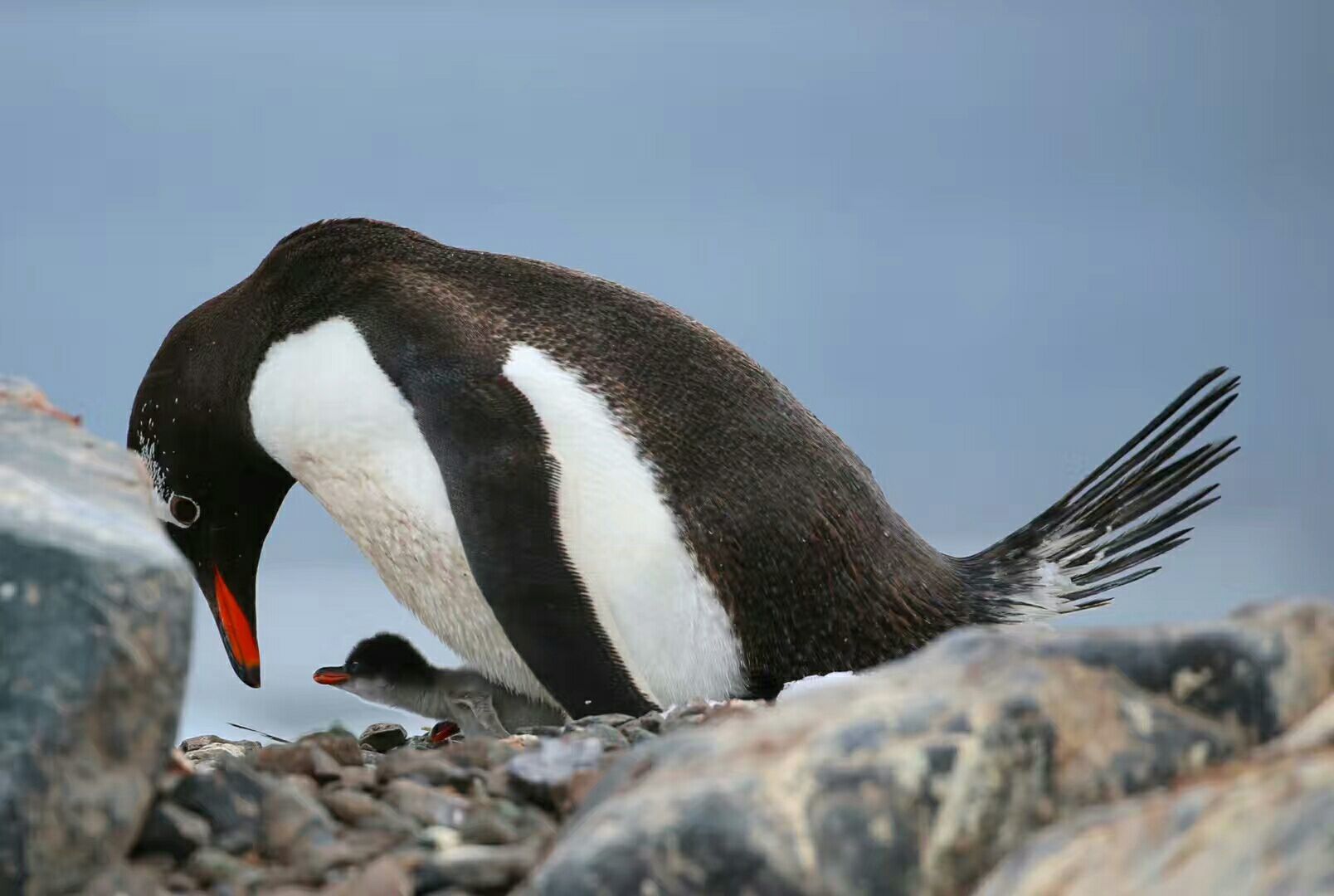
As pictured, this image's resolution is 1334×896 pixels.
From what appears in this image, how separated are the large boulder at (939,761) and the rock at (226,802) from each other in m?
0.52

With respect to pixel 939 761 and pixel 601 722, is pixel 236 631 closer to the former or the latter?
pixel 601 722

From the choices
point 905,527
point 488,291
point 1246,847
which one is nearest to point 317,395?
point 488,291

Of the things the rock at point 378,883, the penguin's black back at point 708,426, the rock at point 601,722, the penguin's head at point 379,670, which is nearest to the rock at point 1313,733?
the rock at point 378,883

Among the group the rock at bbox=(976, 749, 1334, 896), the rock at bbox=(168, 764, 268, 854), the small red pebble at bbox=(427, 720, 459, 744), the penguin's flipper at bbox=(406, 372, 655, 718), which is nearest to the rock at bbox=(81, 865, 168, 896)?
the rock at bbox=(168, 764, 268, 854)

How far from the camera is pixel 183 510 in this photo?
4.41 metres

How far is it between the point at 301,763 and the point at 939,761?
111 centimetres

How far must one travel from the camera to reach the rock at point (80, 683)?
181 centimetres

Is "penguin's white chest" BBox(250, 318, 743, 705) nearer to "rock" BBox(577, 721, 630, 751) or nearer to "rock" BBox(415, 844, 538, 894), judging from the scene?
"rock" BBox(577, 721, 630, 751)

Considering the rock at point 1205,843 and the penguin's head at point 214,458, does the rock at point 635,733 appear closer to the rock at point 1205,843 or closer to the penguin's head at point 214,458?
the rock at point 1205,843

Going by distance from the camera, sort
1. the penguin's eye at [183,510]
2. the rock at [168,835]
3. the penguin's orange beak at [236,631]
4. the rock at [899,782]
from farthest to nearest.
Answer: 1. the penguin's orange beak at [236,631]
2. the penguin's eye at [183,510]
3. the rock at [168,835]
4. the rock at [899,782]

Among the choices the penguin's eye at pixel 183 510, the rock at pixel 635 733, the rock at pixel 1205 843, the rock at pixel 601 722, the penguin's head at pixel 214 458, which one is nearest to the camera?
the rock at pixel 1205 843

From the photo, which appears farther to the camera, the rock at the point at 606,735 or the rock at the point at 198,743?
the rock at the point at 198,743

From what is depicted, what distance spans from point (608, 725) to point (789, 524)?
903 mm

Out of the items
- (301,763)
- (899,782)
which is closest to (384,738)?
(301,763)
